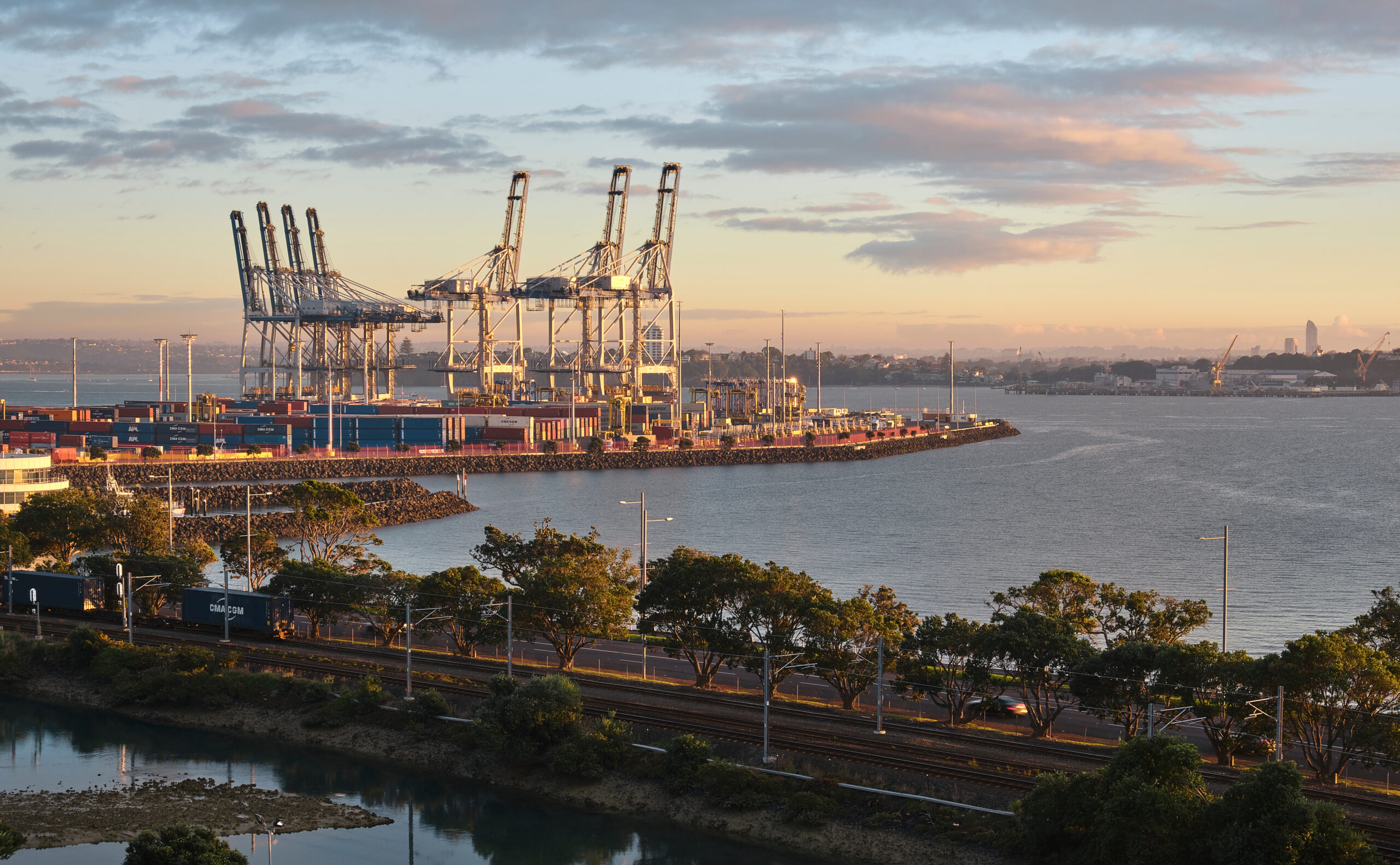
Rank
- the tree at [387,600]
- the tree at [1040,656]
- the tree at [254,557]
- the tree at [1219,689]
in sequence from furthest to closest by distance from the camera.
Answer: the tree at [254,557] → the tree at [387,600] → the tree at [1040,656] → the tree at [1219,689]

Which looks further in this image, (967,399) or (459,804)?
(967,399)

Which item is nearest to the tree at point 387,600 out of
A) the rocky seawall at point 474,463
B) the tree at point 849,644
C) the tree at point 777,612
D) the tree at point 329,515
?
the tree at point 777,612

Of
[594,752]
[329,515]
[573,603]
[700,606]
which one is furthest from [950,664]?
[329,515]

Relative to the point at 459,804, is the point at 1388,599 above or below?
above

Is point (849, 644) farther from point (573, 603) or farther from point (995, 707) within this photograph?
point (573, 603)

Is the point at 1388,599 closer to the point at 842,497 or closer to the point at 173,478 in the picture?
the point at 842,497

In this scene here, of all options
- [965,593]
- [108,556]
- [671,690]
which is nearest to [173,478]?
[108,556]

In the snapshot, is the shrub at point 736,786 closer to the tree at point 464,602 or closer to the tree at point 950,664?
the tree at point 950,664
